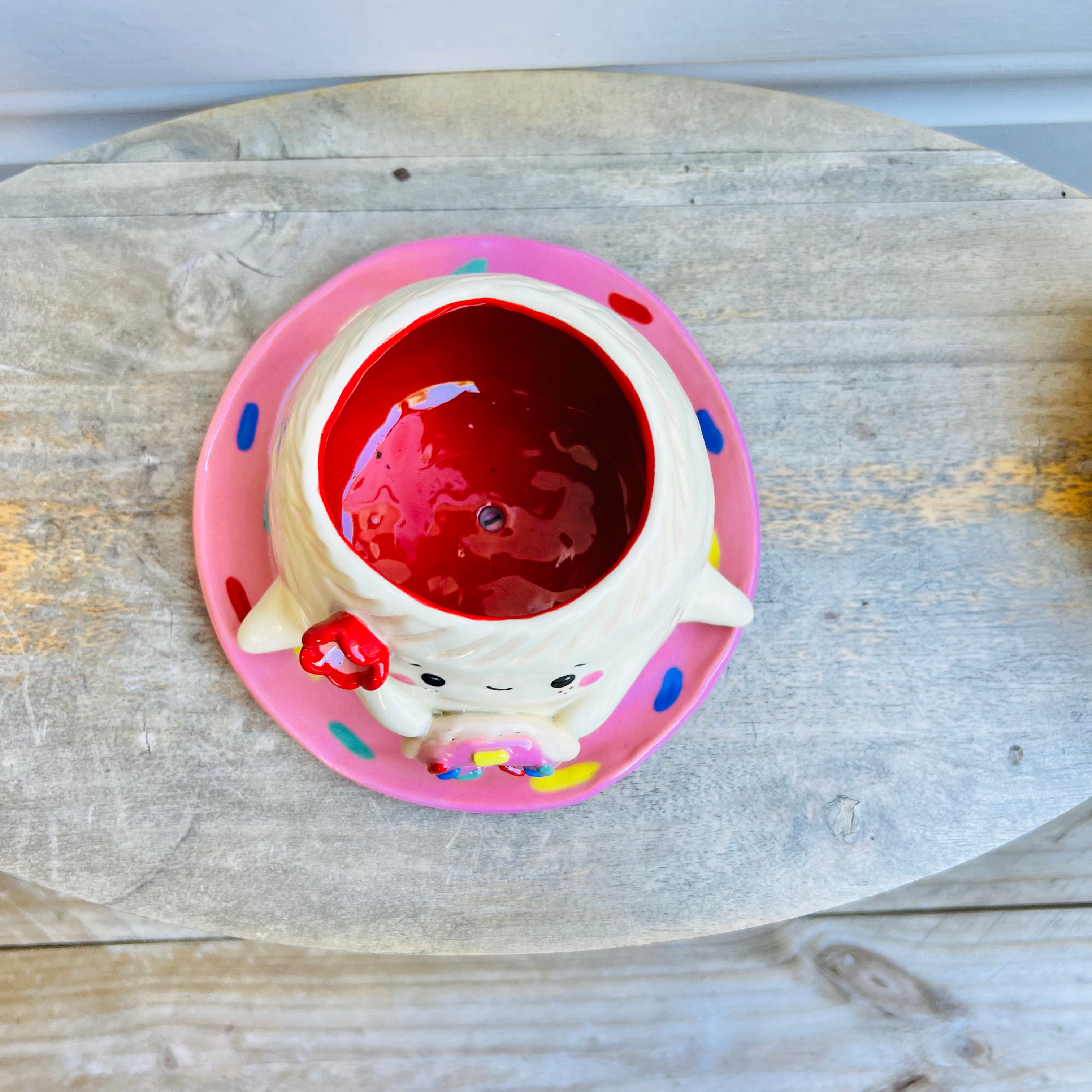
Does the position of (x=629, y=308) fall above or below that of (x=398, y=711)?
above

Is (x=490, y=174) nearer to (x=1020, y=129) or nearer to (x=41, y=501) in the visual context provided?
(x=41, y=501)

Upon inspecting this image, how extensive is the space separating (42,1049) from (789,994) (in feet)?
1.98

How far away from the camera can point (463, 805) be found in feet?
1.62

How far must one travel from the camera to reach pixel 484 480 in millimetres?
498

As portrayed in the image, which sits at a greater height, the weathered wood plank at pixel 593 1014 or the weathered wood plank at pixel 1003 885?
the weathered wood plank at pixel 1003 885

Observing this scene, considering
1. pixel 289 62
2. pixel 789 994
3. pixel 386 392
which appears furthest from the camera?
pixel 789 994

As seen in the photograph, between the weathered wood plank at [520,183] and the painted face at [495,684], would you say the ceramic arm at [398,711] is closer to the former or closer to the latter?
the painted face at [495,684]

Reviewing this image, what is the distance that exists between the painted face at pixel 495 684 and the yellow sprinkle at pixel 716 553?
0.11 m

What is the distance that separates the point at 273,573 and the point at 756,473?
0.27 meters

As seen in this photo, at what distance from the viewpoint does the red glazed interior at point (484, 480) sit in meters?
0.45

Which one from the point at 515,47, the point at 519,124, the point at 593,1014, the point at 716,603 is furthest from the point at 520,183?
the point at 593,1014

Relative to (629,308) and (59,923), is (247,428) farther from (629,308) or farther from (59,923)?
(59,923)

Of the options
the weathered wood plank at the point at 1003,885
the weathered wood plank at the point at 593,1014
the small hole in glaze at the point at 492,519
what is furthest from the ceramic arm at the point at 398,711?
the weathered wood plank at the point at 1003,885

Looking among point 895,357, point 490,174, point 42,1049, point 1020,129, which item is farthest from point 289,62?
point 42,1049
